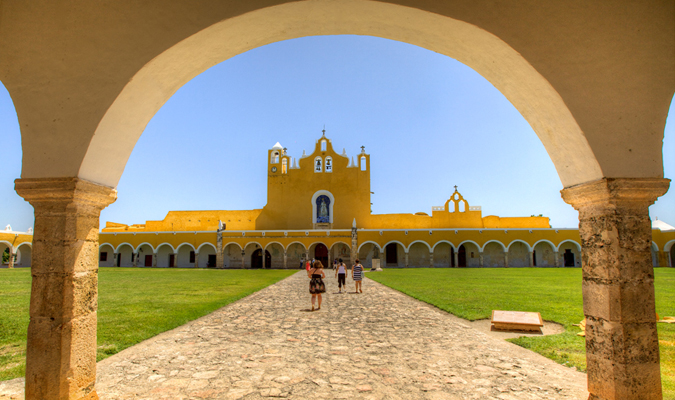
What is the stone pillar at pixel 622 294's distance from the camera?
2.95 meters

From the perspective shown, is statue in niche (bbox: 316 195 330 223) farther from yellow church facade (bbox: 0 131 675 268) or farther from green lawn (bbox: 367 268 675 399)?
green lawn (bbox: 367 268 675 399)

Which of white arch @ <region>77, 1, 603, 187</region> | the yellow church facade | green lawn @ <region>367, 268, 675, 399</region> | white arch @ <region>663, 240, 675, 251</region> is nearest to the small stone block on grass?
green lawn @ <region>367, 268, 675, 399</region>

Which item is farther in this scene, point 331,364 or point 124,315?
point 124,315

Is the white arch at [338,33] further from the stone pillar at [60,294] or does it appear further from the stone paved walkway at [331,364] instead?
the stone paved walkway at [331,364]

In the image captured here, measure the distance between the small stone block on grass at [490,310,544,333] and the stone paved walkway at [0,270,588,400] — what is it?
497 millimetres

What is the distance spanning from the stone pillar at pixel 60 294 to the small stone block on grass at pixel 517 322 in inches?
241

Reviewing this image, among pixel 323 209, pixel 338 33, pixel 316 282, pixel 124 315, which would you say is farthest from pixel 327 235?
pixel 338 33

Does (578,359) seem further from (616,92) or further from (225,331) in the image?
(225,331)

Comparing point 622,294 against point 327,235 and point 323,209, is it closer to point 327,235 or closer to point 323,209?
point 327,235

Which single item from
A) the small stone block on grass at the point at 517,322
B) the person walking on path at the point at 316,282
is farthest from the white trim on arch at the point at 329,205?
the small stone block on grass at the point at 517,322

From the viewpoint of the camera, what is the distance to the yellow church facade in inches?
1140

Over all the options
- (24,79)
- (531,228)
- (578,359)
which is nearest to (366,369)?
(578,359)

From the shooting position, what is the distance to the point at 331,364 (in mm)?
4781

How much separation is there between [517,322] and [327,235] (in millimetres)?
22725
